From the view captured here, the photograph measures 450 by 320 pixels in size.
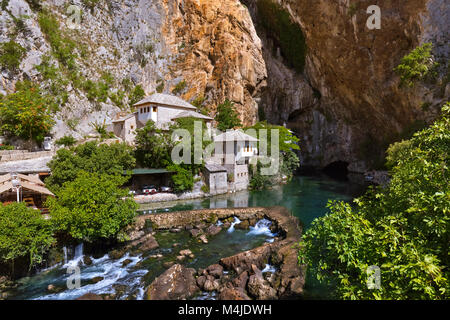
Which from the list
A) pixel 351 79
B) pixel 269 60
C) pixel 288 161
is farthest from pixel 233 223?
pixel 269 60

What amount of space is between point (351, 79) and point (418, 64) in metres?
13.2

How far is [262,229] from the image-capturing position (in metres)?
17.7

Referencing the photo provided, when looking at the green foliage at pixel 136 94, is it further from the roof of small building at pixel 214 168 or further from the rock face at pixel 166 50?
the roof of small building at pixel 214 168

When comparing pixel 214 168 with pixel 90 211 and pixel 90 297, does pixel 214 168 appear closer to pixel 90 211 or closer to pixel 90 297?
pixel 90 211

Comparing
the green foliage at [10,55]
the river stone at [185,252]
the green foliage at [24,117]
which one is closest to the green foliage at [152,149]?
the green foliage at [24,117]

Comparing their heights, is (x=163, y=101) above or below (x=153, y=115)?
above

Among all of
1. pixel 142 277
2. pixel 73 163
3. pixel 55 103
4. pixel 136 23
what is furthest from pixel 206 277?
pixel 136 23

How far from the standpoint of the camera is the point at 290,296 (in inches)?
384

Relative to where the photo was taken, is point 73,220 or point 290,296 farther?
point 73,220

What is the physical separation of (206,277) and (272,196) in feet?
53.6

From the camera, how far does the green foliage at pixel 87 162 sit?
62.6 ft

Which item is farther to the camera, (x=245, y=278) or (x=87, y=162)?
(x=87, y=162)
